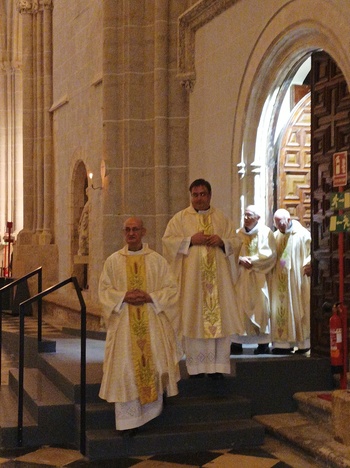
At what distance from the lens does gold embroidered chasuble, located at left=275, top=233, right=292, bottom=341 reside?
769cm

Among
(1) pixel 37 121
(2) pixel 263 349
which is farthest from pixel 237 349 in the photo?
(1) pixel 37 121

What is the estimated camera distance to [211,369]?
6.77m

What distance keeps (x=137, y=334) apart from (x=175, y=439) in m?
0.80

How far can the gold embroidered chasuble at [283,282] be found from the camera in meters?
7.69

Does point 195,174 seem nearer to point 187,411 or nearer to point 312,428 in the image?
point 187,411

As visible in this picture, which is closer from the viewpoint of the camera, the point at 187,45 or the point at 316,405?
the point at 316,405

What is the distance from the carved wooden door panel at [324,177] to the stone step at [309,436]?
0.83m

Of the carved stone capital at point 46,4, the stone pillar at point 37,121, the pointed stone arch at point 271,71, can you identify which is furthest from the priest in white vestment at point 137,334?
the carved stone capital at point 46,4

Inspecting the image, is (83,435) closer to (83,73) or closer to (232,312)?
(232,312)

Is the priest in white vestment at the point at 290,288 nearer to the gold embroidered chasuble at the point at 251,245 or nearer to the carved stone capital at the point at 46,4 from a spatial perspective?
the gold embroidered chasuble at the point at 251,245

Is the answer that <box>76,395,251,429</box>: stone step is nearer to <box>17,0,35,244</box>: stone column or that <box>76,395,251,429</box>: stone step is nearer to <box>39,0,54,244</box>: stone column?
<box>39,0,54,244</box>: stone column

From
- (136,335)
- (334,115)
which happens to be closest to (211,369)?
(136,335)

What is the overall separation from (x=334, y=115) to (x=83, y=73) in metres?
7.05

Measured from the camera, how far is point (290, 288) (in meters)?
7.82
